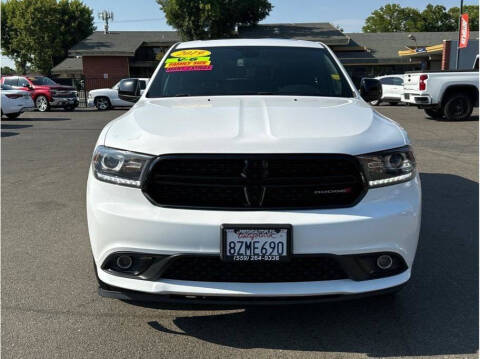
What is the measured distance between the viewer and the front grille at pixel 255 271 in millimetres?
2588

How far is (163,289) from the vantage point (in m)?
2.56

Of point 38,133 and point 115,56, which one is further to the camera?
point 115,56

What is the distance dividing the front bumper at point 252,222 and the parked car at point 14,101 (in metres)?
17.3

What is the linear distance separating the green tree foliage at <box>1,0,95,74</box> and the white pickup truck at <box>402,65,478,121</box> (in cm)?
4825

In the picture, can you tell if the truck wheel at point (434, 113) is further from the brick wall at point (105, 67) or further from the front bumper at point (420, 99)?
the brick wall at point (105, 67)

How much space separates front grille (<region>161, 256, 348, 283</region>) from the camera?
102 inches

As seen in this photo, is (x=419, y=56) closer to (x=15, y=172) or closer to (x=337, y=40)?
(x=337, y=40)

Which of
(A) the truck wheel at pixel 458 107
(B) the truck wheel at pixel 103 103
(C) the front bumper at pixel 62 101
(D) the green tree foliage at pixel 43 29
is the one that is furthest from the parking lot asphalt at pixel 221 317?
(D) the green tree foliage at pixel 43 29

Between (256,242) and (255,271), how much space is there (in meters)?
0.21

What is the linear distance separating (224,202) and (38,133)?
12.5 metres

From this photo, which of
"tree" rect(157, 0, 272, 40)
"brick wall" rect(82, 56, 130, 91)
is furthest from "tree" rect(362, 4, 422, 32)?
"brick wall" rect(82, 56, 130, 91)

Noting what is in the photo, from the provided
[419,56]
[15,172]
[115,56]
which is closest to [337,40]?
[419,56]

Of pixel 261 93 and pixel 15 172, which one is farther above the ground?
pixel 261 93

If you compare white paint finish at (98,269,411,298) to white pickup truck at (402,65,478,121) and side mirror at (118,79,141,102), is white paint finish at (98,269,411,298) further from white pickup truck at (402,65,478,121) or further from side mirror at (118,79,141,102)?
white pickup truck at (402,65,478,121)
